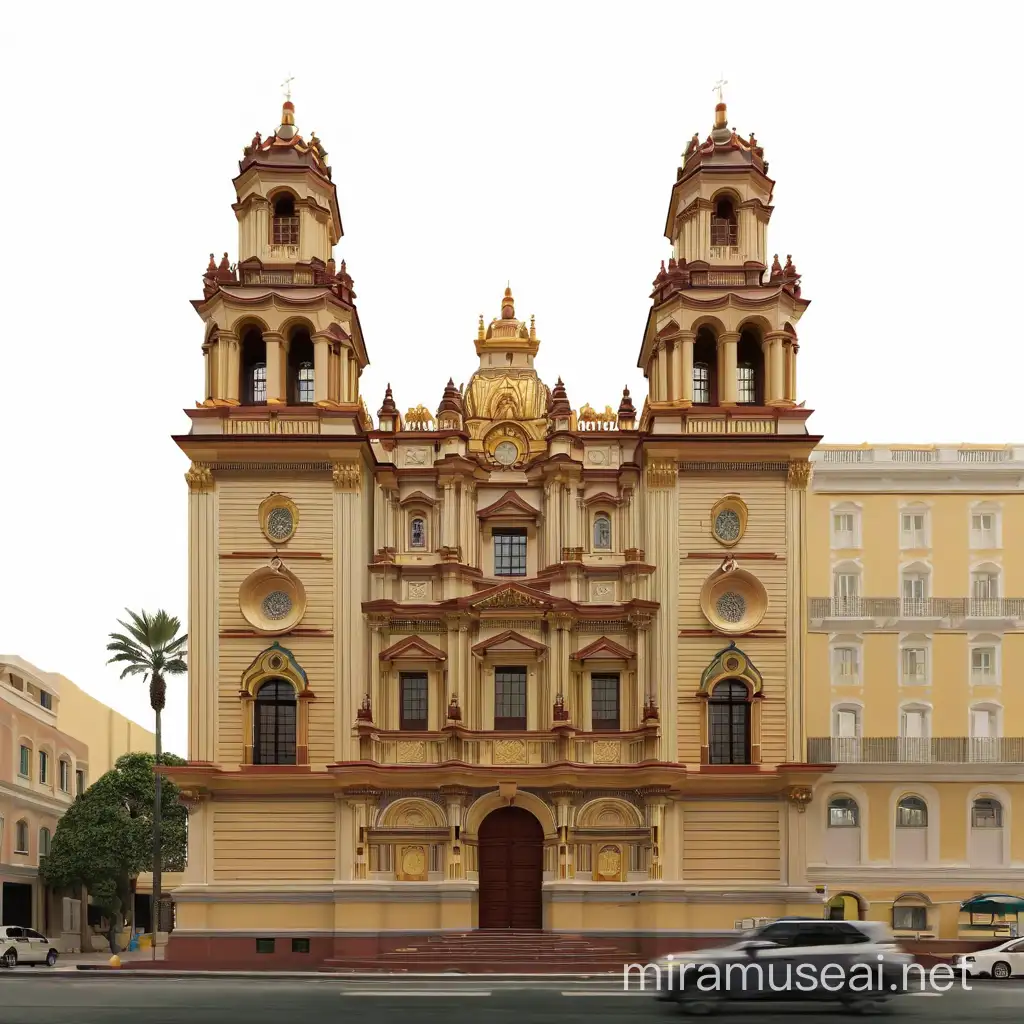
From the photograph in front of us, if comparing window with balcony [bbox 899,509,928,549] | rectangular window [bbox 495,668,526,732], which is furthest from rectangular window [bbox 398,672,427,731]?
window with balcony [bbox 899,509,928,549]

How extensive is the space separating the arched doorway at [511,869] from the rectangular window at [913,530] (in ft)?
52.5

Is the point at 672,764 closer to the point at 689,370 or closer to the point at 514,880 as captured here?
the point at 514,880

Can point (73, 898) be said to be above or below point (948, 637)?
below

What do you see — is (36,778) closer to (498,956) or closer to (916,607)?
(498,956)

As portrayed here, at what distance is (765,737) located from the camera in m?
50.4

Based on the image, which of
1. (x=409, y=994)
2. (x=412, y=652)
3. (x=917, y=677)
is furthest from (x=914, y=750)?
(x=409, y=994)

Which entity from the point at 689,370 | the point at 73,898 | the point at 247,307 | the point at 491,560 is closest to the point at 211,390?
the point at 247,307

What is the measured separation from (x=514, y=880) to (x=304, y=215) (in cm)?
2232

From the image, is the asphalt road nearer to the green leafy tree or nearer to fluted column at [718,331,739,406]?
fluted column at [718,331,739,406]

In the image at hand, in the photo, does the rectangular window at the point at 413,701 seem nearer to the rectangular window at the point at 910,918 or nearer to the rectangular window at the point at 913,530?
the rectangular window at the point at 910,918

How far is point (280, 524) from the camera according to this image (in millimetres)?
51406

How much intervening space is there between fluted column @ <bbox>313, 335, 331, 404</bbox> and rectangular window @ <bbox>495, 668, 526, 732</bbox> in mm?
10346

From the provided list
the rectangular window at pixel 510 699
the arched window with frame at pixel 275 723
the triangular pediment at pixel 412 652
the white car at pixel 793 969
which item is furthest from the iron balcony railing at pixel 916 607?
the white car at pixel 793 969

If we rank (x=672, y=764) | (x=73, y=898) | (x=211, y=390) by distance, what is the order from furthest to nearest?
1. (x=73, y=898)
2. (x=211, y=390)
3. (x=672, y=764)
